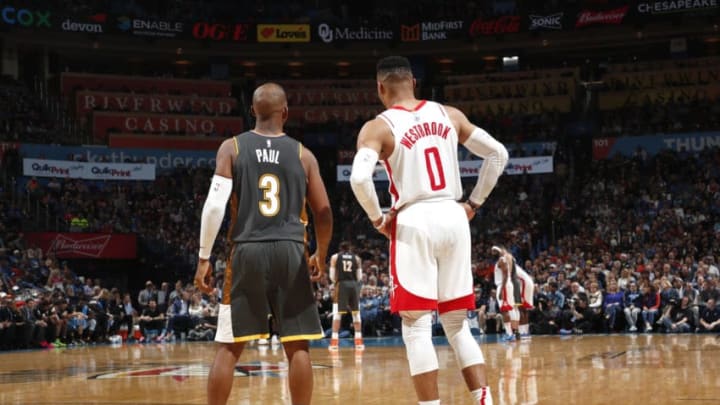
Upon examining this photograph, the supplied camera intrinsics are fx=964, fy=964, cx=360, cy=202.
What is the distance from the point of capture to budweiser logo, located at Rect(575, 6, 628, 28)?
33906mm

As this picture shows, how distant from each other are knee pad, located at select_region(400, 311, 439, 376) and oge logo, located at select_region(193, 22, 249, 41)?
3139 cm

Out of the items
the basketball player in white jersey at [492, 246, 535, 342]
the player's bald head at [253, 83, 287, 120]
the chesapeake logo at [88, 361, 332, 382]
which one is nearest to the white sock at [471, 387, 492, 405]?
the player's bald head at [253, 83, 287, 120]

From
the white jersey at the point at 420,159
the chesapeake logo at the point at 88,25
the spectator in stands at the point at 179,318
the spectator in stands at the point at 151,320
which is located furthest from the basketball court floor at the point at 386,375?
the chesapeake logo at the point at 88,25

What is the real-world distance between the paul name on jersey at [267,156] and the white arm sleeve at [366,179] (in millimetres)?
584

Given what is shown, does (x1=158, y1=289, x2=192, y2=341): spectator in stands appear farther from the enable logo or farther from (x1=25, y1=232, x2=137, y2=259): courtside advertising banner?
the enable logo

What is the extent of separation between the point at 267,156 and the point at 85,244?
74.9ft

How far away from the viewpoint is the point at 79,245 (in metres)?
27.5

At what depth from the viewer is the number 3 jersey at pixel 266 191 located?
5.88 m

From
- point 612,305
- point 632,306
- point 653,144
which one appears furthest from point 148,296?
point 653,144

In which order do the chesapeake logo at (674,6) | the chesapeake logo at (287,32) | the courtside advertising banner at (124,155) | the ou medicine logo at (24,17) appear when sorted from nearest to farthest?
the courtside advertising banner at (124,155) < the ou medicine logo at (24,17) < the chesapeake logo at (674,6) < the chesapeake logo at (287,32)

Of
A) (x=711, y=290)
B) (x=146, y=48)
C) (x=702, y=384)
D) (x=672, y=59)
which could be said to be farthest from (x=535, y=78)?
(x=702, y=384)

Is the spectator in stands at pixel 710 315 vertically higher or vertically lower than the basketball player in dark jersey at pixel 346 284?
lower

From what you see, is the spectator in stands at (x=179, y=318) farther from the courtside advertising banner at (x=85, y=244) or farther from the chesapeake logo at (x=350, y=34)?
the chesapeake logo at (x=350, y=34)

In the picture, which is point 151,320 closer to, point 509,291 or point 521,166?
point 509,291
